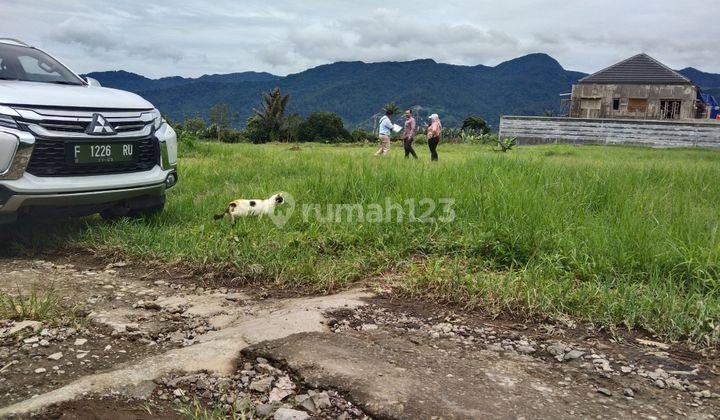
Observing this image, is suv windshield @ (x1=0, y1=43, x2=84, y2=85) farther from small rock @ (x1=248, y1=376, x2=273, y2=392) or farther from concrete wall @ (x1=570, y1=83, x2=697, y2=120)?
concrete wall @ (x1=570, y1=83, x2=697, y2=120)

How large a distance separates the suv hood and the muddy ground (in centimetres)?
155

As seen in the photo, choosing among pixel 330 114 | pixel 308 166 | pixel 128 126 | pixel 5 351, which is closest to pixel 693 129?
pixel 308 166

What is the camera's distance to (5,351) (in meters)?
2.51

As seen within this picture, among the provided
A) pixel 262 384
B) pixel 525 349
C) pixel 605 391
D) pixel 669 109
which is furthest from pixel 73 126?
pixel 669 109

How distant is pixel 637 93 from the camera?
38.9 metres

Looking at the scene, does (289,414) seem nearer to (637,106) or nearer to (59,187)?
(59,187)

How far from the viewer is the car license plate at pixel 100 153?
4.13m

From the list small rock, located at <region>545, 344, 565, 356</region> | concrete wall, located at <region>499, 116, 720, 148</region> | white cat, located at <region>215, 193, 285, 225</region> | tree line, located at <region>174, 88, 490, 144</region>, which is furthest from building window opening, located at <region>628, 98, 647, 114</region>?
small rock, located at <region>545, 344, 565, 356</region>

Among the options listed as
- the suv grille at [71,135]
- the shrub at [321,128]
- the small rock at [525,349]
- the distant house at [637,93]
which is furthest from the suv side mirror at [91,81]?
the shrub at [321,128]

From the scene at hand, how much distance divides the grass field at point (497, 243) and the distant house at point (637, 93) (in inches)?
1455

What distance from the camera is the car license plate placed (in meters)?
4.13

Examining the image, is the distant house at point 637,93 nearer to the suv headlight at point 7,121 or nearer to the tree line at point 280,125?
the tree line at point 280,125

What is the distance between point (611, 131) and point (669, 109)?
15.9 metres

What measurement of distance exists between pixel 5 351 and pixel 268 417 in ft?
4.61
